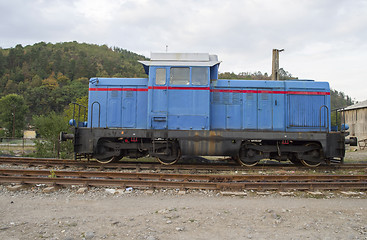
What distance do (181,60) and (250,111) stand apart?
301cm

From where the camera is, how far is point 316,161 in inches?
349

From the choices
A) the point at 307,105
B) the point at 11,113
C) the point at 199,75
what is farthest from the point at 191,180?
the point at 11,113

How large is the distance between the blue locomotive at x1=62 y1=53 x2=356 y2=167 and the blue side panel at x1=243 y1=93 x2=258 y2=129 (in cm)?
4

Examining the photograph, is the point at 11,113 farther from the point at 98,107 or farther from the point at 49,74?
the point at 49,74

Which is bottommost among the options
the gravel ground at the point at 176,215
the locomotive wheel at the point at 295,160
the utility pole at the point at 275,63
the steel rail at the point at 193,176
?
the gravel ground at the point at 176,215

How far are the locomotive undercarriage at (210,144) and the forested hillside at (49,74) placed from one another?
260 feet

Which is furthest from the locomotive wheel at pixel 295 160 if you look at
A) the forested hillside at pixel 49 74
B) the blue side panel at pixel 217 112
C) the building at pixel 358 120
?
the forested hillside at pixel 49 74

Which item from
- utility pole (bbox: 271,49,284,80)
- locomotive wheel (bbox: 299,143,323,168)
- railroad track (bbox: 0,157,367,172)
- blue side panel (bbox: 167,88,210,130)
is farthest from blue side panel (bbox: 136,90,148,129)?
utility pole (bbox: 271,49,284,80)

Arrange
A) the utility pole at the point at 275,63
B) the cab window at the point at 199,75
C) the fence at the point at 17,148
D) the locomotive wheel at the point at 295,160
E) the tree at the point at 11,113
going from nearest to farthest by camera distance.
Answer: the cab window at the point at 199,75
the locomotive wheel at the point at 295,160
the fence at the point at 17,148
the utility pole at the point at 275,63
the tree at the point at 11,113

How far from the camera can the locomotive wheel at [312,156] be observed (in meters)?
8.86

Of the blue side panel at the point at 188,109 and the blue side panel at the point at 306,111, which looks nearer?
the blue side panel at the point at 188,109

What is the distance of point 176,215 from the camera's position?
14.9ft

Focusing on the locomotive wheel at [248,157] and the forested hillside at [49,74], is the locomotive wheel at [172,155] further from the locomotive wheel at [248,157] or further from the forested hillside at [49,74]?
the forested hillside at [49,74]

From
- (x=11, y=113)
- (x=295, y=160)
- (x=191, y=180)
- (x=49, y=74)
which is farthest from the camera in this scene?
(x=49, y=74)
